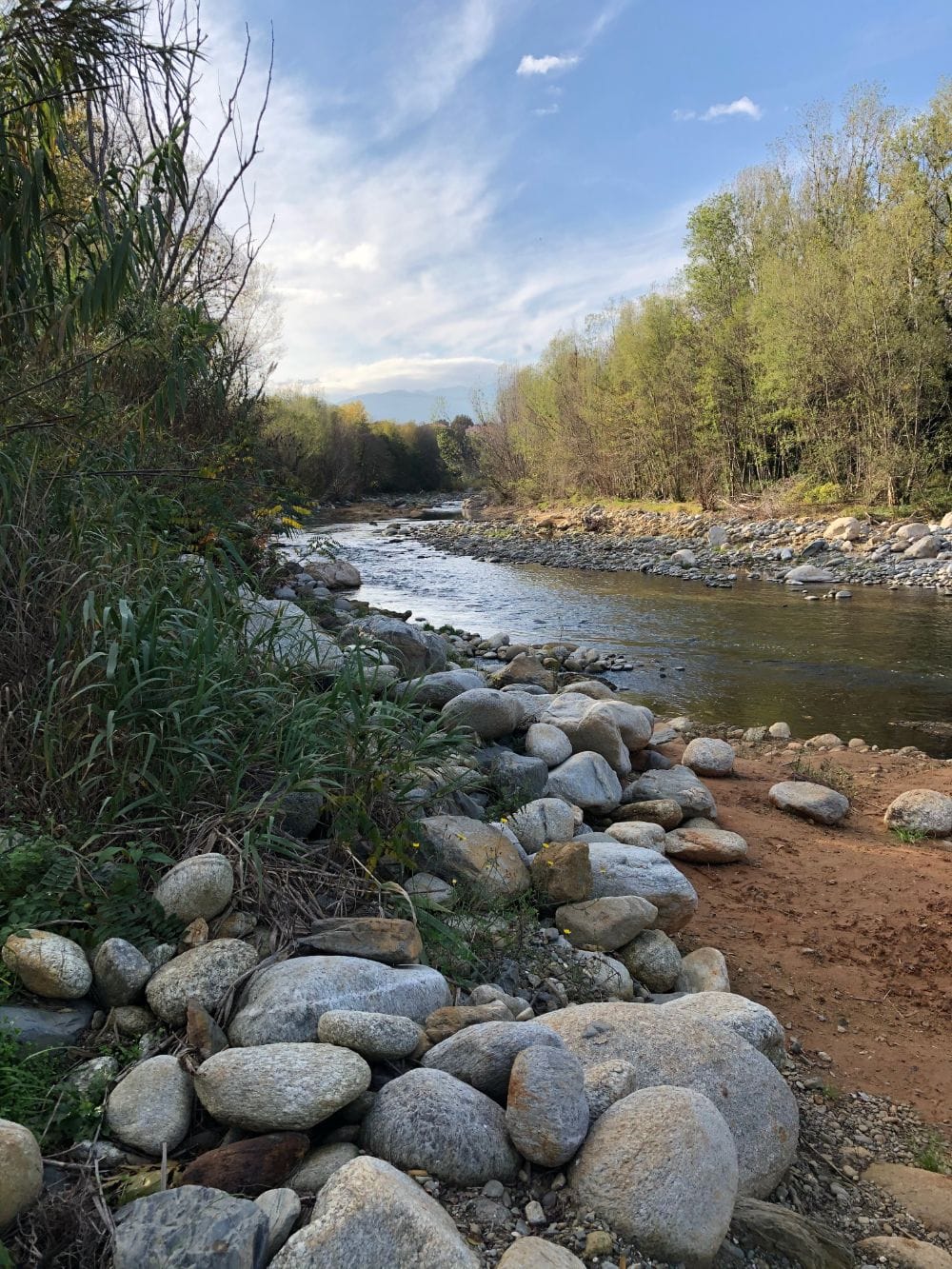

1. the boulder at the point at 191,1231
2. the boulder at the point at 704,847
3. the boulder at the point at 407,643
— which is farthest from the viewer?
the boulder at the point at 407,643

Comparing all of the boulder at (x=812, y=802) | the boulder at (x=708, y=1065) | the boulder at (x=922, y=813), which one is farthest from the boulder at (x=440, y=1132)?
the boulder at (x=922, y=813)

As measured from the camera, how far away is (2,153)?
2.63 m

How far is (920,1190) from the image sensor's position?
2086mm

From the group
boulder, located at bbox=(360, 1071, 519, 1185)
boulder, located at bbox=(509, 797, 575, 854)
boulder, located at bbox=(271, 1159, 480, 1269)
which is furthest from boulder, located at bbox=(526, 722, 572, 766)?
boulder, located at bbox=(271, 1159, 480, 1269)

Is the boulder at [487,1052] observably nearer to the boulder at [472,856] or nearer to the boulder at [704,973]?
the boulder at [472,856]

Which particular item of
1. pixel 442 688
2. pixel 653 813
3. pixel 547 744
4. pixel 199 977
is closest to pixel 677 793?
pixel 653 813

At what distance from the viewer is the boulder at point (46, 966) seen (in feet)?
6.16

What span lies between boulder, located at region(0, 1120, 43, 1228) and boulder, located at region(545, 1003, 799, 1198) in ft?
3.93

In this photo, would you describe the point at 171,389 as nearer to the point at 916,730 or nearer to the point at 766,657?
the point at 916,730

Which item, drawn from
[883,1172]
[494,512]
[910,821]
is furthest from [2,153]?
[494,512]

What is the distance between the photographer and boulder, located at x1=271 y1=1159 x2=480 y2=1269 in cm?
134

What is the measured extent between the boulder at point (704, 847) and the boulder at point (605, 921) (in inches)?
47.4

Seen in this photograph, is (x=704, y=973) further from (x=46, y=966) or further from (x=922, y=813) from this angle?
(x=922, y=813)

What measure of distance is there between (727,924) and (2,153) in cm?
415
